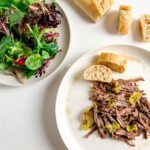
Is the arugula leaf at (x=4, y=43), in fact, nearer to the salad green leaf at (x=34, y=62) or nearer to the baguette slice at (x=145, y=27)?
the salad green leaf at (x=34, y=62)

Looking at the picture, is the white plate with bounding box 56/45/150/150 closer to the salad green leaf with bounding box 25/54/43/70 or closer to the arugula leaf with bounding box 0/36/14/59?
the salad green leaf with bounding box 25/54/43/70

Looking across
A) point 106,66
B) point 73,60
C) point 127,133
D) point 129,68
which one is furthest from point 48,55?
point 127,133

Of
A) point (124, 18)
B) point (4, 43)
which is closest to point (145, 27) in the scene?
point (124, 18)

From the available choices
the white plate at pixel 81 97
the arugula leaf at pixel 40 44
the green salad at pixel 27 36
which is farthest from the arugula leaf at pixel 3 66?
the white plate at pixel 81 97

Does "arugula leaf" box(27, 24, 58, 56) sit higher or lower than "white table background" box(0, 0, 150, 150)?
higher

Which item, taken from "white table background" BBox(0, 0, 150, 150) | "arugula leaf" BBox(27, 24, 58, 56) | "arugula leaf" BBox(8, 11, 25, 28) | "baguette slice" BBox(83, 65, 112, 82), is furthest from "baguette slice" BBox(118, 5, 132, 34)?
"arugula leaf" BBox(8, 11, 25, 28)

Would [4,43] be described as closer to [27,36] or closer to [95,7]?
[27,36]
